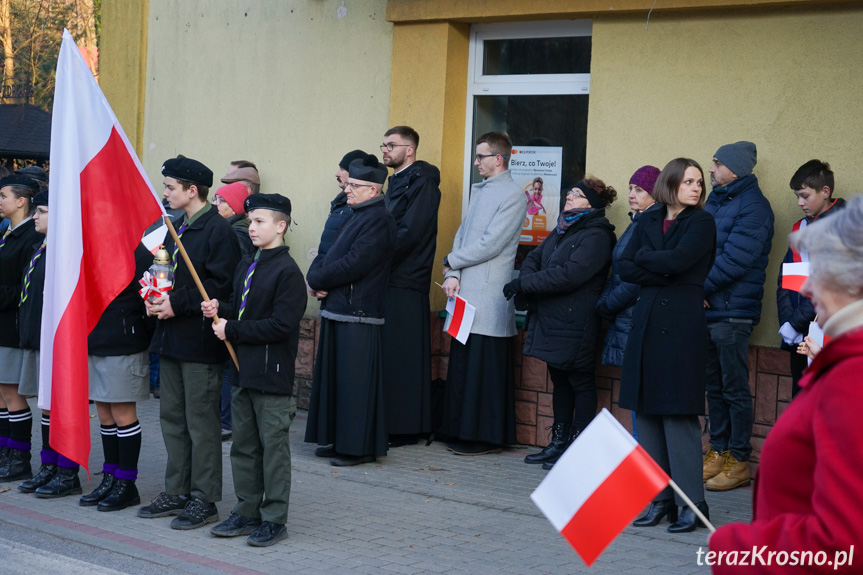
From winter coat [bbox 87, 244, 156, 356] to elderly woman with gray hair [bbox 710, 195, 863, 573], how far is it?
15.0 feet

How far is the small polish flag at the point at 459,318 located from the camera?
25.9ft

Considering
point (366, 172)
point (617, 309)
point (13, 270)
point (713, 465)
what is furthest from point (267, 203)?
point (713, 465)

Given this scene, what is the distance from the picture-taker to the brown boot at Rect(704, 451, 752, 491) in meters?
7.02

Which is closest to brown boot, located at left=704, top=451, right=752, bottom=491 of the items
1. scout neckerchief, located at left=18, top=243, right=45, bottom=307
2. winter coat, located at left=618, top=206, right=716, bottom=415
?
winter coat, located at left=618, top=206, right=716, bottom=415

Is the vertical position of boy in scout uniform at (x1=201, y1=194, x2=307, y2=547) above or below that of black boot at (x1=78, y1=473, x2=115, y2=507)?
above

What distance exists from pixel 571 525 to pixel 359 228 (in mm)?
4758

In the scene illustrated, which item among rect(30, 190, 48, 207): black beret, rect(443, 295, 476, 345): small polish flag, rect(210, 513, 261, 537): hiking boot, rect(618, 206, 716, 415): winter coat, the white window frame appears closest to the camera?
rect(210, 513, 261, 537): hiking boot

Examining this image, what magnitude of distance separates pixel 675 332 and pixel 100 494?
11.8 feet

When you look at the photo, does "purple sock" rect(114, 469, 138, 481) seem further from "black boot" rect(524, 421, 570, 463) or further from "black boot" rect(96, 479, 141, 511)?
"black boot" rect(524, 421, 570, 463)

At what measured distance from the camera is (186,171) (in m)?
6.06

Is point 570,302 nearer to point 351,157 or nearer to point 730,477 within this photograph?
point 730,477

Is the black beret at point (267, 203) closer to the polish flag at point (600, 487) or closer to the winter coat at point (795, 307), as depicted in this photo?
the winter coat at point (795, 307)

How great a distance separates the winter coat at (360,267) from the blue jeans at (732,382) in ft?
7.58

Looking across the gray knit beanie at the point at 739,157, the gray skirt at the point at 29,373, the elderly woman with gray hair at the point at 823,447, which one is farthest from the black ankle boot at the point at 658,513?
the gray skirt at the point at 29,373
